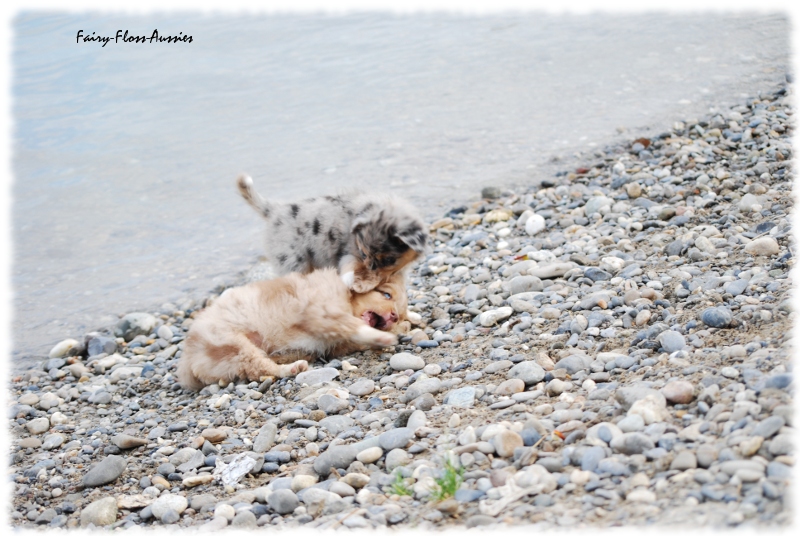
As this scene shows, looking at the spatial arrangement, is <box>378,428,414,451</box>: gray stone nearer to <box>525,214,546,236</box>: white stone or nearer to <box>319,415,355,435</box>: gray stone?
<box>319,415,355,435</box>: gray stone

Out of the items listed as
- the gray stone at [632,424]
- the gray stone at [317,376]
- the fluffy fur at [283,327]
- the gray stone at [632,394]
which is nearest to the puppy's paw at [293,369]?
the fluffy fur at [283,327]

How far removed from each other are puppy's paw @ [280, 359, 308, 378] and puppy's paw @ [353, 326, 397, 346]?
0.39m

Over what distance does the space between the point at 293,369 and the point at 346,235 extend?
1.38 metres

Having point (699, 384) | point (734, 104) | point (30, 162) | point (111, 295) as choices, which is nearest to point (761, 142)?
point (734, 104)

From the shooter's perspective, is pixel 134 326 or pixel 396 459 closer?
pixel 396 459

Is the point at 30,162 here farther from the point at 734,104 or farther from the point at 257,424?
the point at 734,104

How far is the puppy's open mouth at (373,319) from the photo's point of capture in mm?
5633

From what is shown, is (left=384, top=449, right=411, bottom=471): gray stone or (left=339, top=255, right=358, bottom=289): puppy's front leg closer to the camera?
(left=384, top=449, right=411, bottom=471): gray stone

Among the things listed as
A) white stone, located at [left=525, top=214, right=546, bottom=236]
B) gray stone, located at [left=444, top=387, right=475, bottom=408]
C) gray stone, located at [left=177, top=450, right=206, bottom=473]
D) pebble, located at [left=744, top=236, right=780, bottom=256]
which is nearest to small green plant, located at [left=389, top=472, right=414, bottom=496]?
gray stone, located at [left=444, top=387, right=475, bottom=408]

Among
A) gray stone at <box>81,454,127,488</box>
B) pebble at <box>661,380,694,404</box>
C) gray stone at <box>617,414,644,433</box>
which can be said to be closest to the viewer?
gray stone at <box>617,414,644,433</box>

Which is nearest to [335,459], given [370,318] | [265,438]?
[265,438]

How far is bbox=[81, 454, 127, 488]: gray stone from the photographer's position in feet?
14.4

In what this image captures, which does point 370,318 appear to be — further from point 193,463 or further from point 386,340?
point 193,463

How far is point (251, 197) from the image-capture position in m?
6.88
